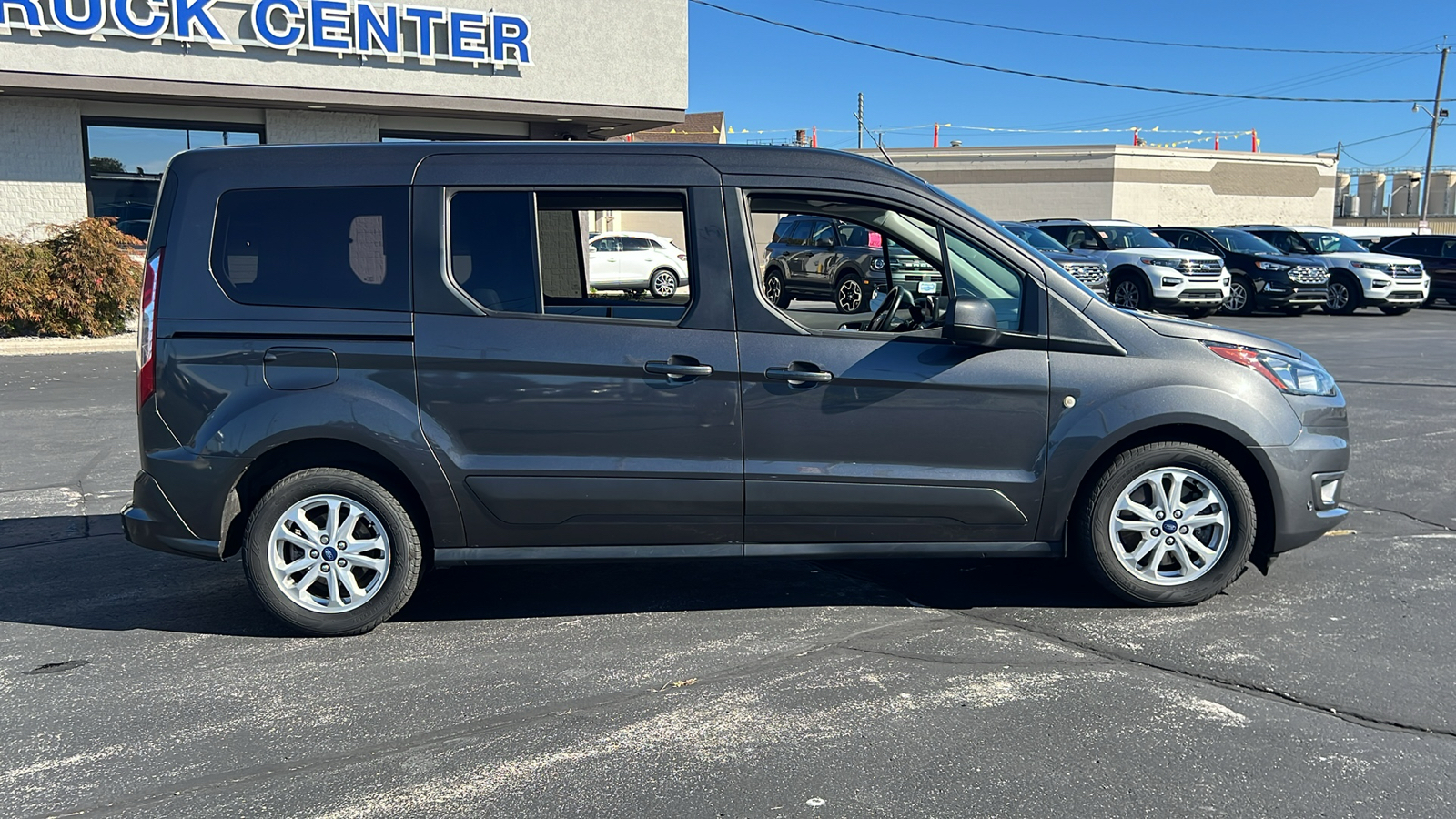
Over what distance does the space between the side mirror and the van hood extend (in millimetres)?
759

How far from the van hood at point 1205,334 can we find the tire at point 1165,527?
480 millimetres

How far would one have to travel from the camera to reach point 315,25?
1761 centimetres

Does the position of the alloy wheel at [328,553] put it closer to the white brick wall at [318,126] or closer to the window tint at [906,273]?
the window tint at [906,273]

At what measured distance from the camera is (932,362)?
4.67 m

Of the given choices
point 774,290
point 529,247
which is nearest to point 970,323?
Answer: point 774,290

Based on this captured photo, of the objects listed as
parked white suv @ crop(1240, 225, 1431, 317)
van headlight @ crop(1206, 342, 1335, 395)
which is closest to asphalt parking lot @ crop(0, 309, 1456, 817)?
van headlight @ crop(1206, 342, 1335, 395)

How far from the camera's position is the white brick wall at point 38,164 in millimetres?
16969

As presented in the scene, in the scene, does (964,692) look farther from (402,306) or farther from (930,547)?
(402,306)

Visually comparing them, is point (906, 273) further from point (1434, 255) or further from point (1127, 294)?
point (1434, 255)

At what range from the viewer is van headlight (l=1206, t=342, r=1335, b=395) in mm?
4891

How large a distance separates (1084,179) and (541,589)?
131 feet

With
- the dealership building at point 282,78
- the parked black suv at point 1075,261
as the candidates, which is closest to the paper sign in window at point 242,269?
the dealership building at point 282,78

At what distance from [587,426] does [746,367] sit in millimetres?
694

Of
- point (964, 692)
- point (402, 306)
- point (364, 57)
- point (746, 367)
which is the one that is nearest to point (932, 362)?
point (746, 367)
